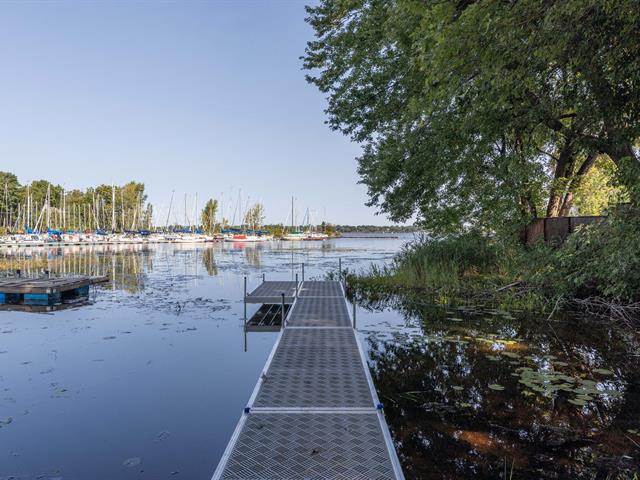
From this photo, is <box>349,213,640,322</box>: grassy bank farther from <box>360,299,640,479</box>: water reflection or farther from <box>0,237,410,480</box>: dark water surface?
<box>0,237,410,480</box>: dark water surface

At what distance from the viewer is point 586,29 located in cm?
673

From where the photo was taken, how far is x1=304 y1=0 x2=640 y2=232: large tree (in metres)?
6.40

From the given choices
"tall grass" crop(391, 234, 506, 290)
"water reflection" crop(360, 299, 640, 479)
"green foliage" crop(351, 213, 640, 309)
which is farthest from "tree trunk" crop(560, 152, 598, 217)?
A: "water reflection" crop(360, 299, 640, 479)

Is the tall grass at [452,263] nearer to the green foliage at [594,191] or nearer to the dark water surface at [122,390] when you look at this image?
the green foliage at [594,191]

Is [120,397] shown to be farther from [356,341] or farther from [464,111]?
[464,111]

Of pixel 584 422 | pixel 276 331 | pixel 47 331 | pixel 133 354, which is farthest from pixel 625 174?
pixel 47 331

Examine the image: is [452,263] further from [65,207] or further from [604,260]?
[65,207]

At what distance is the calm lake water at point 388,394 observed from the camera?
4660mm

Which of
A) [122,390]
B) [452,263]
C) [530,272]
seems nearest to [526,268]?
[530,272]

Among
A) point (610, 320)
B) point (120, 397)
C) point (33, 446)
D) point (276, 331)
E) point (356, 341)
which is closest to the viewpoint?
point (33, 446)

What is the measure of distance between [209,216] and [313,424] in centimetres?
10793

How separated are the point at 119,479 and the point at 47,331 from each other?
28.7ft

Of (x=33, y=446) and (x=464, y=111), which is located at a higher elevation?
(x=464, y=111)

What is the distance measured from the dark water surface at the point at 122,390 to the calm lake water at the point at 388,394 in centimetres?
3
